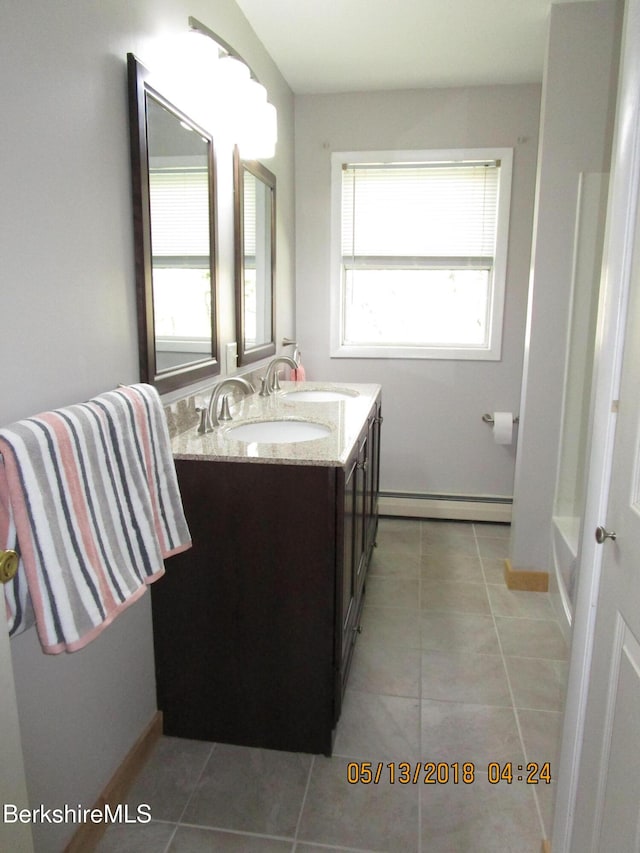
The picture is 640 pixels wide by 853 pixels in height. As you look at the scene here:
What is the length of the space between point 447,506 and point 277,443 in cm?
201

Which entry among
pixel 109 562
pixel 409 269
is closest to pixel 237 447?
pixel 109 562

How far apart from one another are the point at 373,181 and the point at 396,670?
8.35ft

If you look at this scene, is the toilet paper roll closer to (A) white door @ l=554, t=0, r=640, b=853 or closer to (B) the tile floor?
(B) the tile floor

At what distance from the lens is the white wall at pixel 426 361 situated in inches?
123

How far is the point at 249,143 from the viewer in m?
2.19

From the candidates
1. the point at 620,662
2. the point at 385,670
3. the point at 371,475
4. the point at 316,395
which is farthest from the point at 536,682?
the point at 316,395

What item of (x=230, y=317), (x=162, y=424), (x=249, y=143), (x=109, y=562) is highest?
(x=249, y=143)

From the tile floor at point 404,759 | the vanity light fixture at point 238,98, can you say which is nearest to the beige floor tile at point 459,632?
the tile floor at point 404,759

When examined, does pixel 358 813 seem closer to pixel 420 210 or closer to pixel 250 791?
pixel 250 791

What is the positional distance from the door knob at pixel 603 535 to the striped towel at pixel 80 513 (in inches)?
34.2

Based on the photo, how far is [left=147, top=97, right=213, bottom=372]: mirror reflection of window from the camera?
1.60 meters

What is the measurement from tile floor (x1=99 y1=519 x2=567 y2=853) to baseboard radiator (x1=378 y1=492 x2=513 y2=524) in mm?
980

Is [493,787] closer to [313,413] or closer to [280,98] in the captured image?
[313,413]

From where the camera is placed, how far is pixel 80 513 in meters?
1.00
